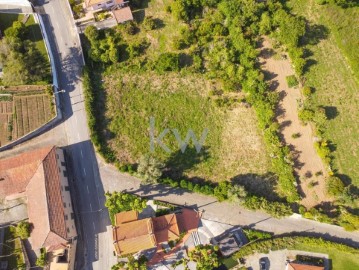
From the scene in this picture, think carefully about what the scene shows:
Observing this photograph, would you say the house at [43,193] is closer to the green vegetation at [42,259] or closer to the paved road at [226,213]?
the green vegetation at [42,259]

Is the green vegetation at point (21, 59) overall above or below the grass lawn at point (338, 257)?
above

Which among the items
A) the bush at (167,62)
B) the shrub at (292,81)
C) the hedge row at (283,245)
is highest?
the bush at (167,62)

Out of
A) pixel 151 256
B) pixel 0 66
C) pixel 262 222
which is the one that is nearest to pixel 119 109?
pixel 0 66

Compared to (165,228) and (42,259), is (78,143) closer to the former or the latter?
(42,259)

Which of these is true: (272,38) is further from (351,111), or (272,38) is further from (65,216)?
(65,216)

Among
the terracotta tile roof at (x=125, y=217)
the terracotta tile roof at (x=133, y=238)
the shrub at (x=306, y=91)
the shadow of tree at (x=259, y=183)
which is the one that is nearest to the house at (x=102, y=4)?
the shrub at (x=306, y=91)

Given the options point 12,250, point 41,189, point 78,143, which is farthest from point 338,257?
point 12,250
